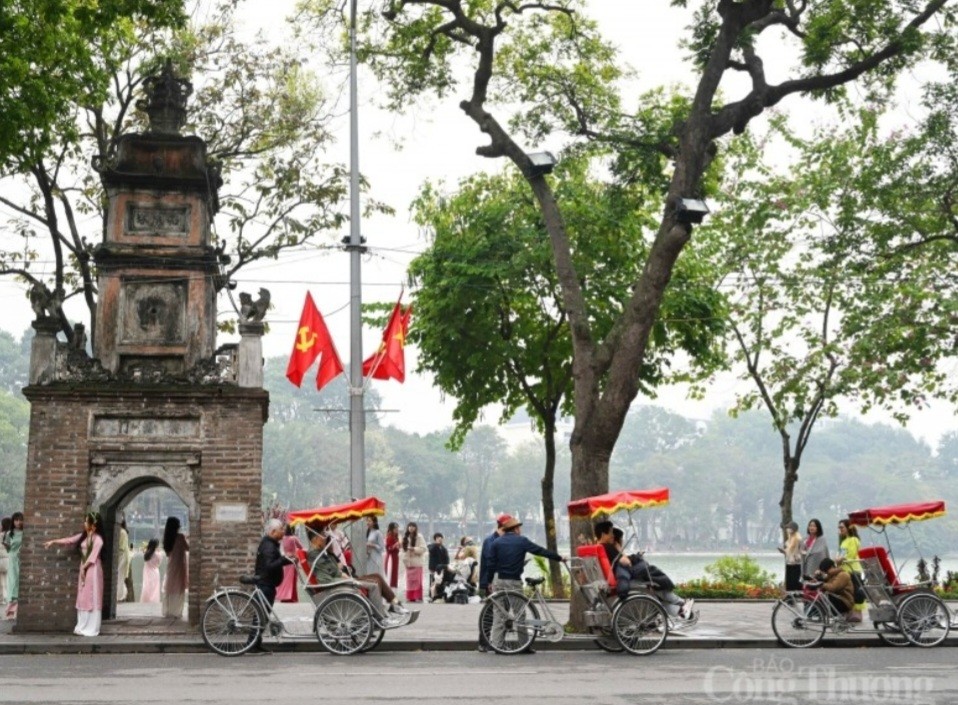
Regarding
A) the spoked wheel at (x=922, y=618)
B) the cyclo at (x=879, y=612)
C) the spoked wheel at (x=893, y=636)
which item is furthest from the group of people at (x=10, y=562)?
the spoked wheel at (x=922, y=618)

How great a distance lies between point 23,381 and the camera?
114188 millimetres

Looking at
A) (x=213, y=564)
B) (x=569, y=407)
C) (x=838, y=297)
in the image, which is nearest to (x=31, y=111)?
(x=213, y=564)

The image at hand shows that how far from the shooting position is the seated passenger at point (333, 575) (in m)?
16.6

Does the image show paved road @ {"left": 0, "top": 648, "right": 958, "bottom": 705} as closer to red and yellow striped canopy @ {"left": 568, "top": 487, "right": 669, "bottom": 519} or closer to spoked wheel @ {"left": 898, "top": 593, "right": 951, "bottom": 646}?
spoked wheel @ {"left": 898, "top": 593, "right": 951, "bottom": 646}

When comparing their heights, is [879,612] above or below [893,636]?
above

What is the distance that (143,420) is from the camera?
1928 centimetres

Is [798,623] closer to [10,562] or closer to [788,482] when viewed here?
[10,562]

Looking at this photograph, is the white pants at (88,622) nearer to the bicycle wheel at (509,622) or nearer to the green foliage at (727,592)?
the bicycle wheel at (509,622)

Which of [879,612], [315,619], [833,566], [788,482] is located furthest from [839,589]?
[788,482]

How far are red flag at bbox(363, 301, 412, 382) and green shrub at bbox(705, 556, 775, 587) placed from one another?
40.2ft

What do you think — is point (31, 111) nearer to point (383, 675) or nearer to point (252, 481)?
point (252, 481)

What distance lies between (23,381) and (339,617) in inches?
4146

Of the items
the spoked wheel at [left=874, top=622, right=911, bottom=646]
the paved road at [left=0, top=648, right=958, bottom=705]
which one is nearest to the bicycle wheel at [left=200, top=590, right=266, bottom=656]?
the paved road at [left=0, top=648, right=958, bottom=705]

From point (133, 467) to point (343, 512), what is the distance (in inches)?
149
